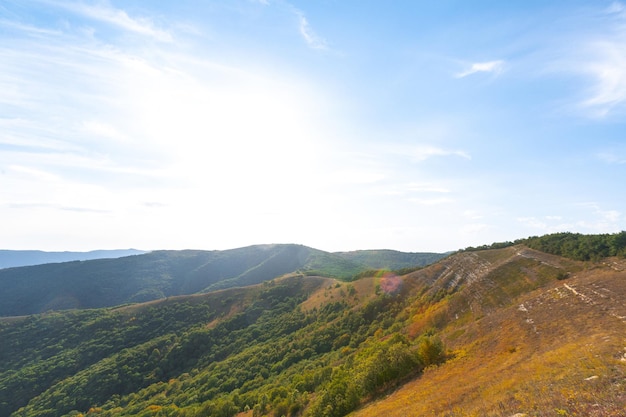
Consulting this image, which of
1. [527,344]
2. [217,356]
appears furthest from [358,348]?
[217,356]

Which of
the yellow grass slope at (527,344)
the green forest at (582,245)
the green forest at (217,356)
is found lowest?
A: the green forest at (217,356)

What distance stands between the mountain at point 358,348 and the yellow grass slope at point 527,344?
0.19m

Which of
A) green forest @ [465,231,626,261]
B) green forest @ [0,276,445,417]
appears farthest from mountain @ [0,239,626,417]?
green forest @ [465,231,626,261]

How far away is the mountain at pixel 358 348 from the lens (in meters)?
22.2

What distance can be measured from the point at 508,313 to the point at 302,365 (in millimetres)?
45867

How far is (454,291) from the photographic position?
6228 cm

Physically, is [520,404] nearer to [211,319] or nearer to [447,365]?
[447,365]

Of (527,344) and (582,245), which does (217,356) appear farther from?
(582,245)

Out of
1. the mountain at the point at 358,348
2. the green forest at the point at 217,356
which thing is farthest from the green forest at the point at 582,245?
the green forest at the point at 217,356

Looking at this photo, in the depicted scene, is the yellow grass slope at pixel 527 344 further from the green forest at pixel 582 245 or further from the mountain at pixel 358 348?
the green forest at pixel 582 245

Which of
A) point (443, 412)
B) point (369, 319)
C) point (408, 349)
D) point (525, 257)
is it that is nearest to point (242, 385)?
point (369, 319)

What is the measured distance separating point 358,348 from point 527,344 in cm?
3854

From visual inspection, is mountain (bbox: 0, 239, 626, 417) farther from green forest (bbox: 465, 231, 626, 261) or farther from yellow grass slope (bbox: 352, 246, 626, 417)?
green forest (bbox: 465, 231, 626, 261)

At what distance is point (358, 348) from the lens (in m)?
62.3
